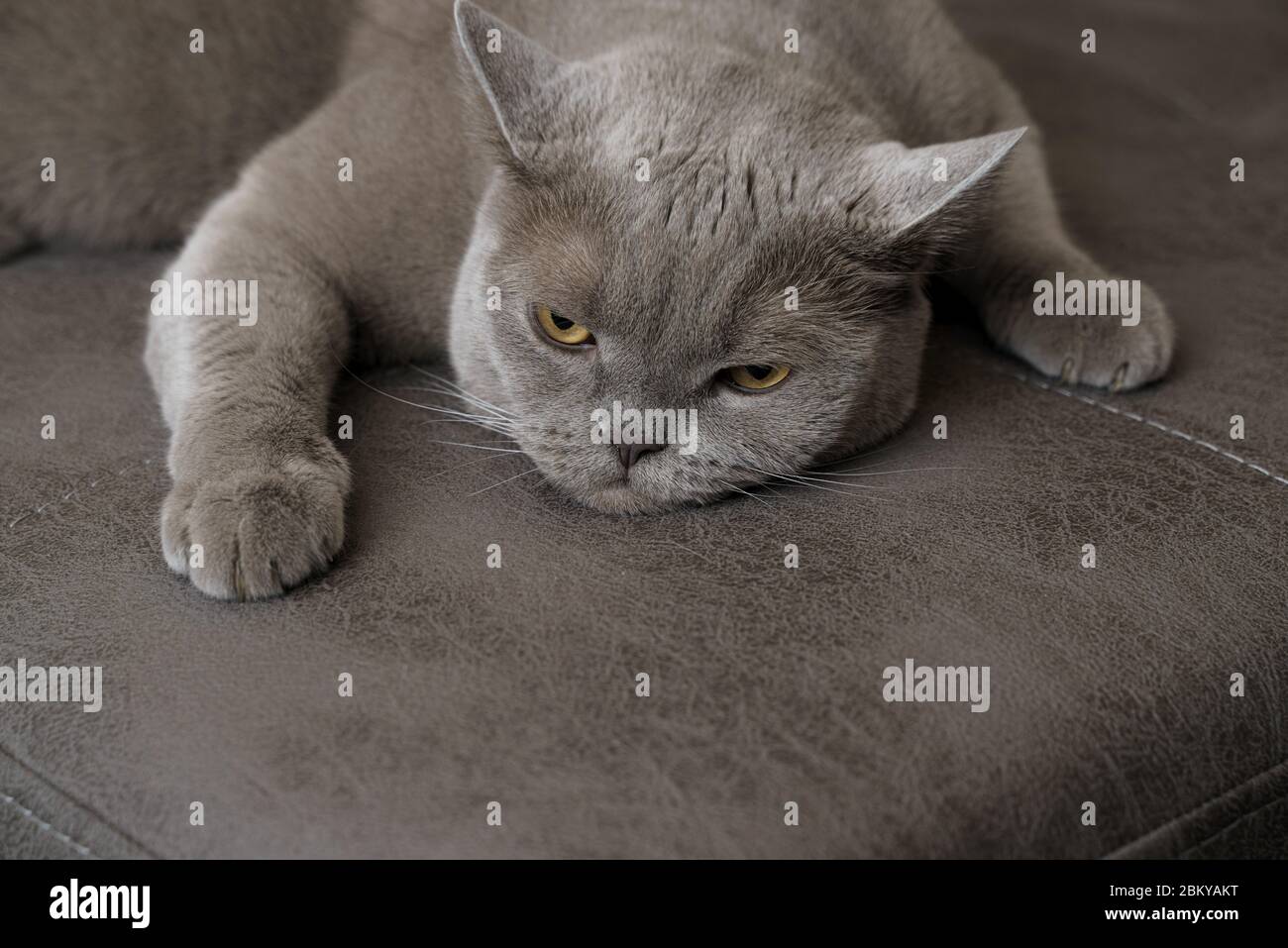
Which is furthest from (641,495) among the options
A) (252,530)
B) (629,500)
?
(252,530)

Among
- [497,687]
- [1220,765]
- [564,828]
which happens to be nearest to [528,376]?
[497,687]

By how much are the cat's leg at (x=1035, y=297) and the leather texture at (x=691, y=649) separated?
0.03m

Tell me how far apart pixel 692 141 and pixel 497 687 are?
20.7 inches

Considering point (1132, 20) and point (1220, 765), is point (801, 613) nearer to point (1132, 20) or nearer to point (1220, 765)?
point (1220, 765)

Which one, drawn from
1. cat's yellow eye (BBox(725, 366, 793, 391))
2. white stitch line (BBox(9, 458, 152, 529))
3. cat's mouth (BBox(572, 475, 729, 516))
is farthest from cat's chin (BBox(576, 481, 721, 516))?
white stitch line (BBox(9, 458, 152, 529))

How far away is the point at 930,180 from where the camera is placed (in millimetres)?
1077

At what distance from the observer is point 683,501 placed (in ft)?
3.66

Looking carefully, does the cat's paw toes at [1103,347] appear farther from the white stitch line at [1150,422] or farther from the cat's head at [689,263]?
the cat's head at [689,263]

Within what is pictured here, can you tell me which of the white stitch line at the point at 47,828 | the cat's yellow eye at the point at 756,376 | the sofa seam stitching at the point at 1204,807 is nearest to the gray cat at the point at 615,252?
the cat's yellow eye at the point at 756,376

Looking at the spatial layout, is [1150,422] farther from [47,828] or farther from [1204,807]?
[47,828]

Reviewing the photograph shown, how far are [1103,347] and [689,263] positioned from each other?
512 millimetres

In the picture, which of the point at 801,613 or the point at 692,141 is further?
the point at 692,141

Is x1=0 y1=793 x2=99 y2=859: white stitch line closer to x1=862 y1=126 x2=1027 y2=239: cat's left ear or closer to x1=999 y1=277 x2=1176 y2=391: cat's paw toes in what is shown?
x1=862 y1=126 x2=1027 y2=239: cat's left ear

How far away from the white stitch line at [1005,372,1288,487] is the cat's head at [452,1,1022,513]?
9.3 inches
